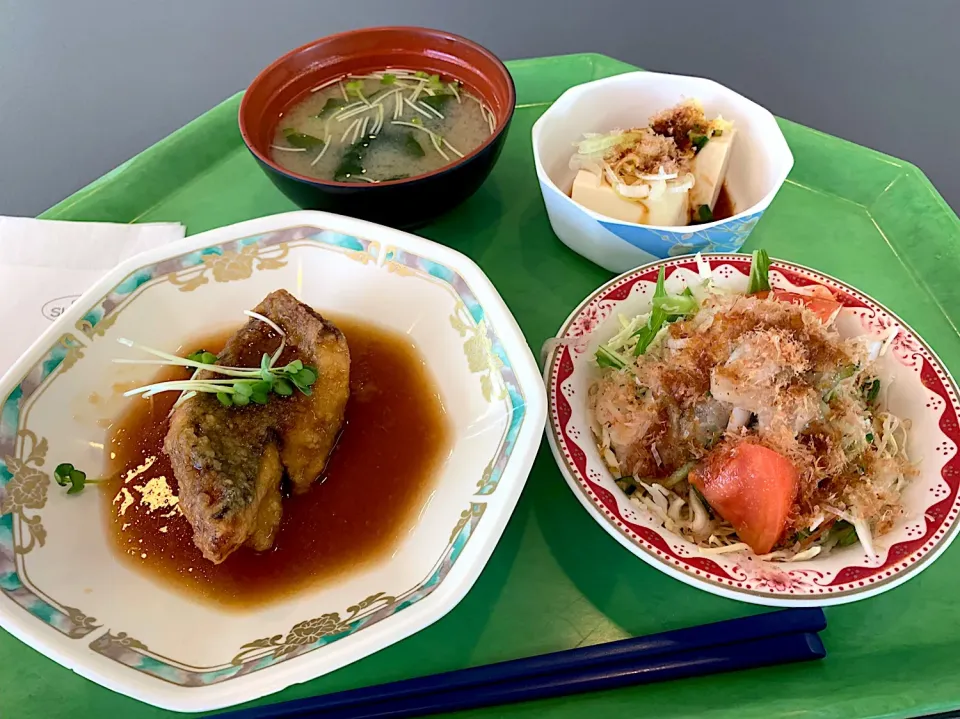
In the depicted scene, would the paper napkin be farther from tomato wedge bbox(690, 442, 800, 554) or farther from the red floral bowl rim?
tomato wedge bbox(690, 442, 800, 554)

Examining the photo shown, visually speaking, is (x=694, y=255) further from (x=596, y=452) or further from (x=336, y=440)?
(x=336, y=440)

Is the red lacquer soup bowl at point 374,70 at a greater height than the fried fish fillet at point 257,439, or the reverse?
the red lacquer soup bowl at point 374,70

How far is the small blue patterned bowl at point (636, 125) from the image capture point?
5.49 feet

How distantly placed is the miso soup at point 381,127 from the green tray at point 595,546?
193mm

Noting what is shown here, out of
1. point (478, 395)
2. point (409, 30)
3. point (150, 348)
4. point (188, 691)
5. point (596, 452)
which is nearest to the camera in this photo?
point (188, 691)

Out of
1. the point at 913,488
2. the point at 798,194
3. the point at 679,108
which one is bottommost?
the point at 913,488

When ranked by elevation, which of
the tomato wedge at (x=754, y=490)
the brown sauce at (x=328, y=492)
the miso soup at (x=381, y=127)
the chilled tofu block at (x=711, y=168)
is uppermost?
the chilled tofu block at (x=711, y=168)

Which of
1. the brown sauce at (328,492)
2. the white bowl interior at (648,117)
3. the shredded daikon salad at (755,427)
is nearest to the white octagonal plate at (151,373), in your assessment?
the brown sauce at (328,492)

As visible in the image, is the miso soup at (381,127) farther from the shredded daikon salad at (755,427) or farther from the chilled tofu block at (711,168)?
the shredded daikon salad at (755,427)

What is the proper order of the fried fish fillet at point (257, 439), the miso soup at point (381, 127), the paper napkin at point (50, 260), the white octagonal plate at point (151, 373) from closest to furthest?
1. the white octagonal plate at point (151, 373)
2. the fried fish fillet at point (257, 439)
3. the paper napkin at point (50, 260)
4. the miso soup at point (381, 127)

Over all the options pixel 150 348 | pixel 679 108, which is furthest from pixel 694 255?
pixel 150 348

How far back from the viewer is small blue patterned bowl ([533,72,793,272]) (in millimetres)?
1673

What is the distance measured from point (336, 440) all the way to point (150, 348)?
1.65ft

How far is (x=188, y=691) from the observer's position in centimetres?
112
